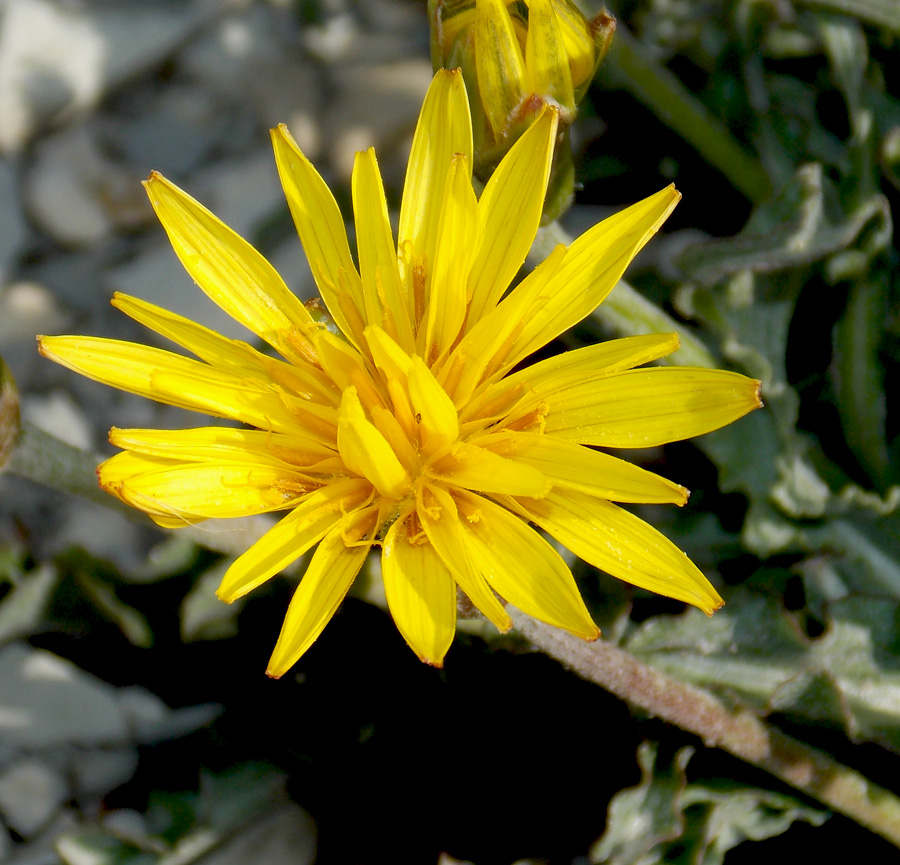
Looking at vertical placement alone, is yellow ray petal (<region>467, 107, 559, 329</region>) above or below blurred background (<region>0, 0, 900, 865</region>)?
above

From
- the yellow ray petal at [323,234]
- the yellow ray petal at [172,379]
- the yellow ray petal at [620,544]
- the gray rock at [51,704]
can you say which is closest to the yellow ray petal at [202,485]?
the yellow ray petal at [172,379]

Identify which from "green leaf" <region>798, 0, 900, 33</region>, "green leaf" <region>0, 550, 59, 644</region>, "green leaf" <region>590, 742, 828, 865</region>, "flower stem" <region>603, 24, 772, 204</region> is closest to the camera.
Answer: "green leaf" <region>590, 742, 828, 865</region>

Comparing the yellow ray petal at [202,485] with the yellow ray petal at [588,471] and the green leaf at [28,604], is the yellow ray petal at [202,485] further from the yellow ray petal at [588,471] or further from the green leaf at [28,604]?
the green leaf at [28,604]

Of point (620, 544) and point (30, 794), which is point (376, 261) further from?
point (30, 794)

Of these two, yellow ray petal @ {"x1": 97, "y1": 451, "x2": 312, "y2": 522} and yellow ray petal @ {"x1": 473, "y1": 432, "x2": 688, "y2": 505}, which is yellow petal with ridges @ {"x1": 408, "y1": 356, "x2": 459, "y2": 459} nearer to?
yellow ray petal @ {"x1": 473, "y1": 432, "x2": 688, "y2": 505}

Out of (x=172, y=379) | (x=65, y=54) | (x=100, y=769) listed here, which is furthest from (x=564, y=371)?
(x=65, y=54)

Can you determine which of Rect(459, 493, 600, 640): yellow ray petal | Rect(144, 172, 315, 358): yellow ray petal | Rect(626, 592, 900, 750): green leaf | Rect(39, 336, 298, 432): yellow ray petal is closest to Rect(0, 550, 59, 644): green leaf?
Rect(39, 336, 298, 432): yellow ray petal

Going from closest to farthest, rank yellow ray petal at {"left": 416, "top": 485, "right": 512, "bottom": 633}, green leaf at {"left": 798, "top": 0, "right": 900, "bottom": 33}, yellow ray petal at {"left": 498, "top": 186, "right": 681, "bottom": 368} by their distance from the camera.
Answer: yellow ray petal at {"left": 416, "top": 485, "right": 512, "bottom": 633}
yellow ray petal at {"left": 498, "top": 186, "right": 681, "bottom": 368}
green leaf at {"left": 798, "top": 0, "right": 900, "bottom": 33}
